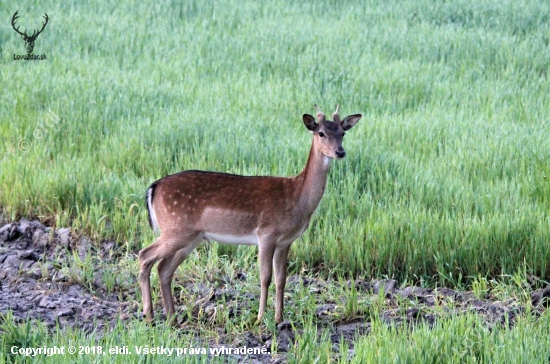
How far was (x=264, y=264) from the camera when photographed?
601cm

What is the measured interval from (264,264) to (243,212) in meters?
0.36

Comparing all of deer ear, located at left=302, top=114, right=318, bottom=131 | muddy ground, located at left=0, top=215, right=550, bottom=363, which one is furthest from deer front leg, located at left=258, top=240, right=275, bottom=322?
deer ear, located at left=302, top=114, right=318, bottom=131

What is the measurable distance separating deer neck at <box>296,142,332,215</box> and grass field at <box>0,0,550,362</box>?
29.6 inches

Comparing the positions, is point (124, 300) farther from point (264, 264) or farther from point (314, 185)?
point (314, 185)

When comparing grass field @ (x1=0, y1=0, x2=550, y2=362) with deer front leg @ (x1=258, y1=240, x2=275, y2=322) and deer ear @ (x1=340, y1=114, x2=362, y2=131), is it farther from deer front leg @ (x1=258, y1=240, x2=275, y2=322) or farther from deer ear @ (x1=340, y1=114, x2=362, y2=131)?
deer ear @ (x1=340, y1=114, x2=362, y2=131)

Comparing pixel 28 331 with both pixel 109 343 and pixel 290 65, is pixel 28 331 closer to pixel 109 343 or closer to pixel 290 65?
pixel 109 343

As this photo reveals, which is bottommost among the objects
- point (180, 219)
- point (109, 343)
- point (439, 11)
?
point (109, 343)

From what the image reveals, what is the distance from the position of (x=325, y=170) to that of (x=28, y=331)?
6.92 ft

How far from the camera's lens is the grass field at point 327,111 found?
7.15 m

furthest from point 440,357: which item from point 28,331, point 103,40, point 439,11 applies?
point 439,11

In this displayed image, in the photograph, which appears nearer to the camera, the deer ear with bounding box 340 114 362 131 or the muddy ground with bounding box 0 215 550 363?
the muddy ground with bounding box 0 215 550 363

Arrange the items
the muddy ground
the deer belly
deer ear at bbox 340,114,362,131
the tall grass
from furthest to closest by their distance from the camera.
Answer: the tall grass → deer ear at bbox 340,114,362,131 → the deer belly → the muddy ground

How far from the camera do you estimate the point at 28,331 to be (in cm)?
530

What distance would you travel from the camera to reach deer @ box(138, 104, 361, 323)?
6.01 meters
